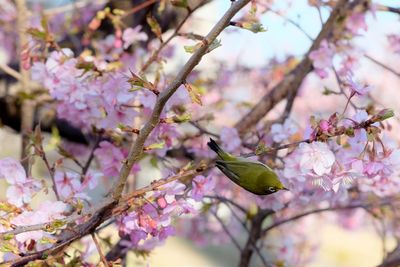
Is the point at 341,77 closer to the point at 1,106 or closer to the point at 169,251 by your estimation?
the point at 1,106

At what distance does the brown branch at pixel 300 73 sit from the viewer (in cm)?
145

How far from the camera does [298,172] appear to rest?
1.07m

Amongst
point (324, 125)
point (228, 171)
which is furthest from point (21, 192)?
point (324, 125)

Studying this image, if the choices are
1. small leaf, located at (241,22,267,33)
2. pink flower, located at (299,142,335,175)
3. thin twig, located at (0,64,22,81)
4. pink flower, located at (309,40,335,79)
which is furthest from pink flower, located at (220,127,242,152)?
thin twig, located at (0,64,22,81)

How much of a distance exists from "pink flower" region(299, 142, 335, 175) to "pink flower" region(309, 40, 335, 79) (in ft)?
1.80

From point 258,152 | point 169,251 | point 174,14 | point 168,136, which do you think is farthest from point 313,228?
point 258,152

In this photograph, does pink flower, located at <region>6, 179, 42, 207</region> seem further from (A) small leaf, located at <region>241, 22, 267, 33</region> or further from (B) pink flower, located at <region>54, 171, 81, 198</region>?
(A) small leaf, located at <region>241, 22, 267, 33</region>

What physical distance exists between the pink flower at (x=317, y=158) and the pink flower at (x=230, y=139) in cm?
48

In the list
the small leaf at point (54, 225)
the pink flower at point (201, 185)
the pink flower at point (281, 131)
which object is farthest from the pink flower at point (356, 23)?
the small leaf at point (54, 225)

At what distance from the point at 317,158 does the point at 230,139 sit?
502 millimetres

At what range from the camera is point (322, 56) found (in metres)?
1.45

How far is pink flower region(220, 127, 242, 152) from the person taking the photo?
4.64 feet

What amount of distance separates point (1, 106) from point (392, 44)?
48.7 inches

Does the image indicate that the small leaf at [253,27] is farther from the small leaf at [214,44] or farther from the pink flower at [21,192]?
the pink flower at [21,192]
